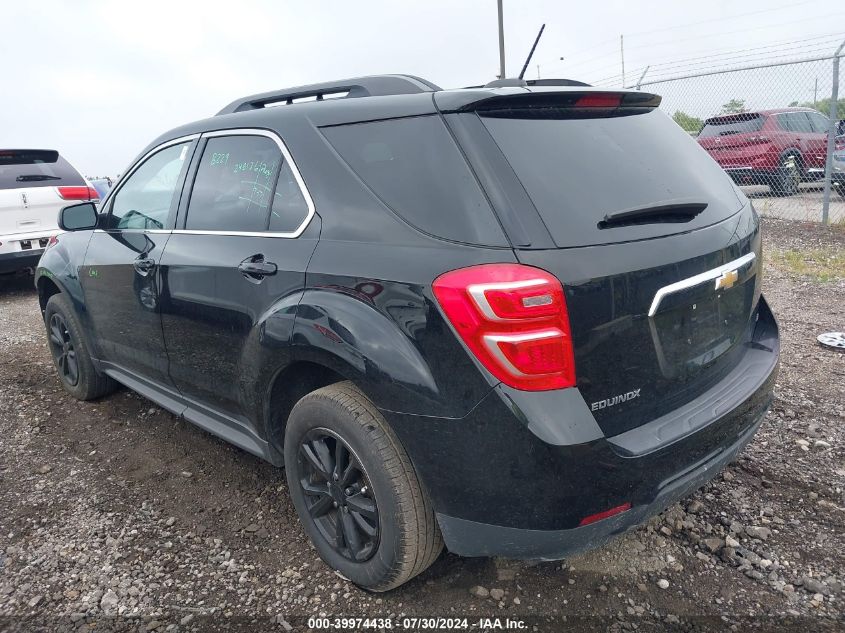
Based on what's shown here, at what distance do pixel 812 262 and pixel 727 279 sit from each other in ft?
19.0

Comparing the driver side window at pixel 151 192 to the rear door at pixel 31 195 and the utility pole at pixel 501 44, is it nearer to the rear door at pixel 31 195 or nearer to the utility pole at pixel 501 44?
the rear door at pixel 31 195

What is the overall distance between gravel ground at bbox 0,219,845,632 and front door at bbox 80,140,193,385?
579 millimetres

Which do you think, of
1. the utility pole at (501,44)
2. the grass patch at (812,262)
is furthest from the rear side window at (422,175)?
the utility pole at (501,44)

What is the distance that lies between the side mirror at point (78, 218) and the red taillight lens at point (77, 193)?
15.4ft

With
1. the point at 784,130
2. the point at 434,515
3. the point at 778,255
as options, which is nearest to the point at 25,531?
the point at 434,515

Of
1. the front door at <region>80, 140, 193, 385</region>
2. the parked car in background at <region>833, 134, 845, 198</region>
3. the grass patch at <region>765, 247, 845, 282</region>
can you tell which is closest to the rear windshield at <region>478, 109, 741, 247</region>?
the front door at <region>80, 140, 193, 385</region>

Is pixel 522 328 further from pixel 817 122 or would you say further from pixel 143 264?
pixel 817 122

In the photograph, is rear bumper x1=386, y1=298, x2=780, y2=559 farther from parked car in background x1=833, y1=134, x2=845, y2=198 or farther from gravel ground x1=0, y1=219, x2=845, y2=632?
parked car in background x1=833, y1=134, x2=845, y2=198

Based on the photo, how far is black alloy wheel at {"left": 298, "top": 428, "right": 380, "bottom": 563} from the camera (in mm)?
2174

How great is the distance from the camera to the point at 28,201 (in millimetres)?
7316

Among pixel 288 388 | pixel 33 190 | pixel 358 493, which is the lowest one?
pixel 358 493

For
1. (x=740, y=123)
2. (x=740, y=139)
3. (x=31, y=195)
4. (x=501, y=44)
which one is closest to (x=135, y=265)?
(x=31, y=195)

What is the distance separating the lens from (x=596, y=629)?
2.05m

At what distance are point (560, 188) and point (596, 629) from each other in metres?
1.42
